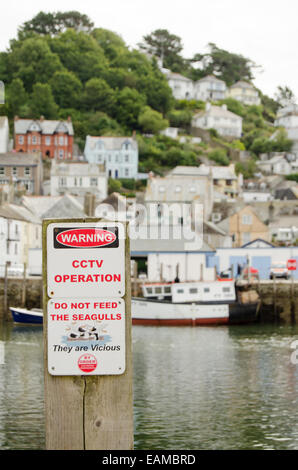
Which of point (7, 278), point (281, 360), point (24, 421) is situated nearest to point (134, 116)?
point (7, 278)

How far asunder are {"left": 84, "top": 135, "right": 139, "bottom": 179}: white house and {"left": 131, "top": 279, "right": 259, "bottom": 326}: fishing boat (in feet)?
221

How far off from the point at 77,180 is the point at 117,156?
16.9m

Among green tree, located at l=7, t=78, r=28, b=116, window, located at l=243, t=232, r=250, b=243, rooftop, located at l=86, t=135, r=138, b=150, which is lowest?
window, located at l=243, t=232, r=250, b=243

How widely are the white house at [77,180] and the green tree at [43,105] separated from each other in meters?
28.1

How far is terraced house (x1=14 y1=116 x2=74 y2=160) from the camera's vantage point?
123 metres

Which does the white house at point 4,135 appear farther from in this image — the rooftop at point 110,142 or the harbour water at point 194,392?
the harbour water at point 194,392

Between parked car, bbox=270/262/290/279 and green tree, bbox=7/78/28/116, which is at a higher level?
green tree, bbox=7/78/28/116

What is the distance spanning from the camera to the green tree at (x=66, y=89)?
141250mm

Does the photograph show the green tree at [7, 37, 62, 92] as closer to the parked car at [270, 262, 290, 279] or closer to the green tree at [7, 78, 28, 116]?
the green tree at [7, 78, 28, 116]

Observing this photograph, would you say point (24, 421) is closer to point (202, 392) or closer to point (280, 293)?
point (202, 392)

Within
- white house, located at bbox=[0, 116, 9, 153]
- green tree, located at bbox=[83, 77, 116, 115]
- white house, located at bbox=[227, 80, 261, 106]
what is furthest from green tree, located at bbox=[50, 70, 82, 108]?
white house, located at bbox=[227, 80, 261, 106]

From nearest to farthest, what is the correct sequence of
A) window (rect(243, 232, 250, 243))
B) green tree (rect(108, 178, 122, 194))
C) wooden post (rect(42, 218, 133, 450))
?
wooden post (rect(42, 218, 133, 450)) < window (rect(243, 232, 250, 243)) < green tree (rect(108, 178, 122, 194))

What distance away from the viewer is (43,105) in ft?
438

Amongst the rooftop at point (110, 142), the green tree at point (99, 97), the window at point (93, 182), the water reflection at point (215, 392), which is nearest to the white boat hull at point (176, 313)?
the water reflection at point (215, 392)
